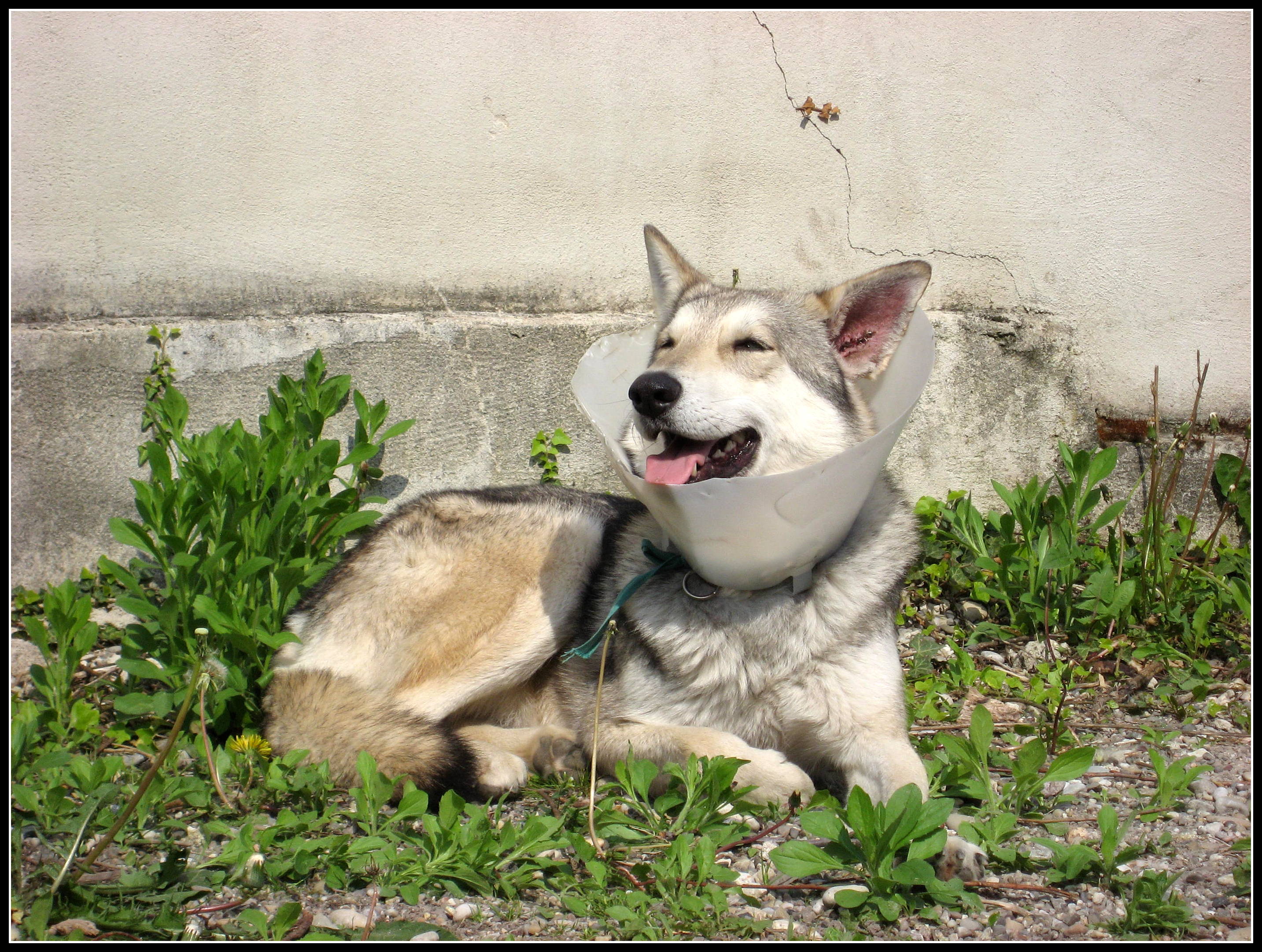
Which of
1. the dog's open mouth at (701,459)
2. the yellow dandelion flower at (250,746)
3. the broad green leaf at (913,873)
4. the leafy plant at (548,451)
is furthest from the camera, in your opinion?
the leafy plant at (548,451)

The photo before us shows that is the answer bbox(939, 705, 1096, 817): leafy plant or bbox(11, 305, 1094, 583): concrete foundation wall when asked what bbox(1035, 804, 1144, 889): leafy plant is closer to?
bbox(939, 705, 1096, 817): leafy plant

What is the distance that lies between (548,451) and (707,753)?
7.46 feet

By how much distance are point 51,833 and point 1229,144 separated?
20.5 feet

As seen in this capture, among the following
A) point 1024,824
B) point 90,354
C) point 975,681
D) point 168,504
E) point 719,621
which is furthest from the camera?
point 90,354

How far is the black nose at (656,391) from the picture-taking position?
8.61ft

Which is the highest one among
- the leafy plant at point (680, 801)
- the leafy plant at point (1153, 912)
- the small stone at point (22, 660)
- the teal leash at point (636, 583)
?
the teal leash at point (636, 583)

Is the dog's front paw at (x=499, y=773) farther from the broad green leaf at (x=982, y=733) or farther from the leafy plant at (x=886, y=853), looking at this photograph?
the broad green leaf at (x=982, y=733)

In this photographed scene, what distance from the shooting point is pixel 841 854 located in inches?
84.7

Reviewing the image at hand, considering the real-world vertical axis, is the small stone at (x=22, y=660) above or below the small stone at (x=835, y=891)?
below

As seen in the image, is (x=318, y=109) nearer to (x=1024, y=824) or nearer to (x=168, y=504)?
(x=168, y=504)

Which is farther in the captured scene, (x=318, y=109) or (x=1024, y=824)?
(x=318, y=109)

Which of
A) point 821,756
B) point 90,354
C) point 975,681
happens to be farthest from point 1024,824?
point 90,354

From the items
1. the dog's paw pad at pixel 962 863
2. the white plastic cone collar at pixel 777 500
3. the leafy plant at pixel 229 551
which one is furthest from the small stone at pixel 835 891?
the leafy plant at pixel 229 551

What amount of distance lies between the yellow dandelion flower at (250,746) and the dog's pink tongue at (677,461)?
1641 millimetres
